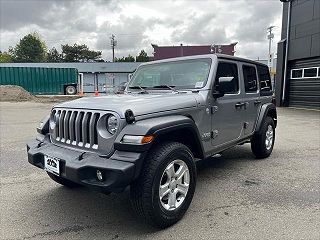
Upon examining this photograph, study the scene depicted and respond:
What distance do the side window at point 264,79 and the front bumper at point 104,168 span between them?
362 cm

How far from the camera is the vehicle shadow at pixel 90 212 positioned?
10.0 ft

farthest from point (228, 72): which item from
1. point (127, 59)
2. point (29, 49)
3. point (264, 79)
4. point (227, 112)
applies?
point (29, 49)

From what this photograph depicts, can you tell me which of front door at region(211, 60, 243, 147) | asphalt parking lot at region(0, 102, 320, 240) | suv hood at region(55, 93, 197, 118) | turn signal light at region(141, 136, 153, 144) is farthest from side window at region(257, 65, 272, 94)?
turn signal light at region(141, 136, 153, 144)

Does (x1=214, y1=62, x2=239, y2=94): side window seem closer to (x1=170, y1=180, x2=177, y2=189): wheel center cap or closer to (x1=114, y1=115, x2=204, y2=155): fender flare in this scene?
(x1=114, y1=115, x2=204, y2=155): fender flare

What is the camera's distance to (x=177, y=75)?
163 inches

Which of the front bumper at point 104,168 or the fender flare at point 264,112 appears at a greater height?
the fender flare at point 264,112

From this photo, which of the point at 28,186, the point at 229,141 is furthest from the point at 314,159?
the point at 28,186

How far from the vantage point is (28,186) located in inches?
166

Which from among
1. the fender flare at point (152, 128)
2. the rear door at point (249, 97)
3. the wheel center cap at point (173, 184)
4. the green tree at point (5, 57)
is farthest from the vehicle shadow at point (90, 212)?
the green tree at point (5, 57)

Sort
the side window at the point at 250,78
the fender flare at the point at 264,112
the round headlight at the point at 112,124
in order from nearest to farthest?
the round headlight at the point at 112,124
the side window at the point at 250,78
the fender flare at the point at 264,112

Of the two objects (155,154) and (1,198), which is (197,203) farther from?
(1,198)

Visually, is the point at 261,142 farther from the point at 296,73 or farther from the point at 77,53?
the point at 77,53

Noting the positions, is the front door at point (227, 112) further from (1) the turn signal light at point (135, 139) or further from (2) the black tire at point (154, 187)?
(1) the turn signal light at point (135, 139)

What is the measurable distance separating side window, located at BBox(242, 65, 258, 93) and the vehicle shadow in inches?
67.8
